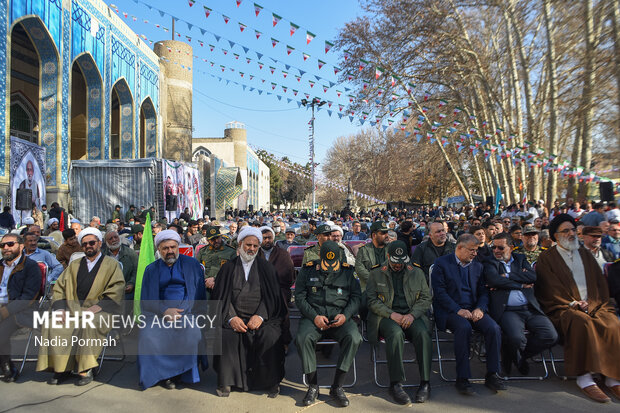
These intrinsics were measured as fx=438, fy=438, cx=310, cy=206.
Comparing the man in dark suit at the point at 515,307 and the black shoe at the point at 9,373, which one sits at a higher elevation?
the man in dark suit at the point at 515,307

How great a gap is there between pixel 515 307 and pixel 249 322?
2768 mm

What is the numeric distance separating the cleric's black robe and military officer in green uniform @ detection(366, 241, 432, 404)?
0.97 m

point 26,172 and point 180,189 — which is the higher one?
point 26,172

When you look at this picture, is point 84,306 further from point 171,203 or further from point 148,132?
point 148,132

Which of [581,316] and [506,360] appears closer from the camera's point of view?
[581,316]

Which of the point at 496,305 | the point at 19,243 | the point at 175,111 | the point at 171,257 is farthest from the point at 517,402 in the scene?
the point at 175,111

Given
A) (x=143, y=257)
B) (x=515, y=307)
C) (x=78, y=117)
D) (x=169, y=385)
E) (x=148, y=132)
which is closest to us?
(x=169, y=385)

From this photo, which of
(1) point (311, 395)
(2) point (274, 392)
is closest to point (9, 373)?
(2) point (274, 392)

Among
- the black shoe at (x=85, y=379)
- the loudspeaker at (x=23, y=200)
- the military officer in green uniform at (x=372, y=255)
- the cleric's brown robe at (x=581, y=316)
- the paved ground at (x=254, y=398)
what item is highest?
the loudspeaker at (x=23, y=200)

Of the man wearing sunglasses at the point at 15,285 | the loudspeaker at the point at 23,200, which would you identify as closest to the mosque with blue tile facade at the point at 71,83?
the loudspeaker at the point at 23,200

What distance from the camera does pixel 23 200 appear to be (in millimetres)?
13336

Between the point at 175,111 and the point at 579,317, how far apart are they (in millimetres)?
28561

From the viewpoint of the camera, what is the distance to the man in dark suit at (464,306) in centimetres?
416

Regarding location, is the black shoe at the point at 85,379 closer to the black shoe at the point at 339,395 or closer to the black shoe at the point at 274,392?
the black shoe at the point at 274,392
